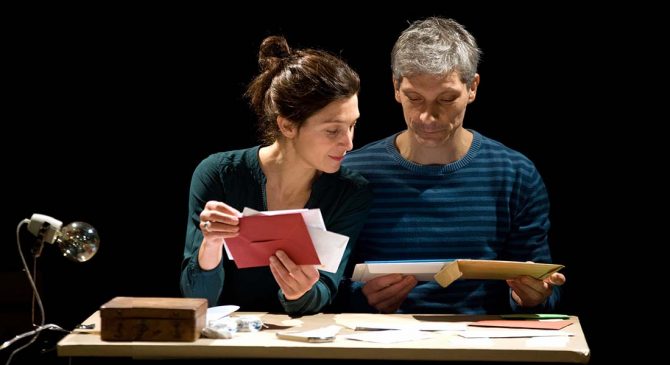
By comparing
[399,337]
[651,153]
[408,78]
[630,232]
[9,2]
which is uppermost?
[9,2]

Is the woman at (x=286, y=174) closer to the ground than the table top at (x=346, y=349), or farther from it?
farther from it

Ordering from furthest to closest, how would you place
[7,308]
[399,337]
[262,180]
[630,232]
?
[630,232]
[7,308]
[262,180]
[399,337]

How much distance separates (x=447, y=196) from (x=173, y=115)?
53.8 inches

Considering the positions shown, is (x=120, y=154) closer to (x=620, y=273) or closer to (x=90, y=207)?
(x=90, y=207)

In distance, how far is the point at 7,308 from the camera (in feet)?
14.5

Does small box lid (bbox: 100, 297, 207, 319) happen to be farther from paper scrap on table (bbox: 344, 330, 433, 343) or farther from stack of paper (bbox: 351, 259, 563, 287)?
stack of paper (bbox: 351, 259, 563, 287)

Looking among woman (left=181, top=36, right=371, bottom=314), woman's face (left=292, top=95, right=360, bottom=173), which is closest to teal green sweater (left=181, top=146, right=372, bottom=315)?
woman (left=181, top=36, right=371, bottom=314)

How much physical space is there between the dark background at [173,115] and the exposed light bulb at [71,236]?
44.8 inches

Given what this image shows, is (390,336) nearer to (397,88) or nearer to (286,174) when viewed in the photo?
(286,174)

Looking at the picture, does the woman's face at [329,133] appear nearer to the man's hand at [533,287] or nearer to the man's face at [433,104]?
the man's face at [433,104]

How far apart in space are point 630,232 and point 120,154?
93.4 inches

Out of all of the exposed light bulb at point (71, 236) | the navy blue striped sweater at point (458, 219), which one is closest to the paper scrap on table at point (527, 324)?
the navy blue striped sweater at point (458, 219)

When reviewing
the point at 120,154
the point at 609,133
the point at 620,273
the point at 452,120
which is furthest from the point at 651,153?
the point at 120,154

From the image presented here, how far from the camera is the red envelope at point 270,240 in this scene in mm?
3518
